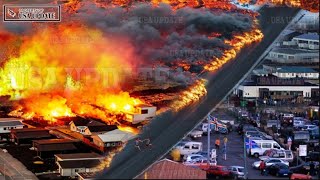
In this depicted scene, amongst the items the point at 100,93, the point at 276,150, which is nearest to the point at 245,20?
the point at 276,150

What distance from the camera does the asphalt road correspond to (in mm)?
3891

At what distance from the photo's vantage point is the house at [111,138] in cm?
480

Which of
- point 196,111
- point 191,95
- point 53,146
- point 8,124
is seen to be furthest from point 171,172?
point 8,124

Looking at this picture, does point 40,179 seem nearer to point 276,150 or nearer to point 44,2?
point 44,2

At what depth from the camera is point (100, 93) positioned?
5.20 metres

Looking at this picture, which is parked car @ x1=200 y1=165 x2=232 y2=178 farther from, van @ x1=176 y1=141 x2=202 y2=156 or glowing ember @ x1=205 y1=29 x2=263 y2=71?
glowing ember @ x1=205 y1=29 x2=263 y2=71

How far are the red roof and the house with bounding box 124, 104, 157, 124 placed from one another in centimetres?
95

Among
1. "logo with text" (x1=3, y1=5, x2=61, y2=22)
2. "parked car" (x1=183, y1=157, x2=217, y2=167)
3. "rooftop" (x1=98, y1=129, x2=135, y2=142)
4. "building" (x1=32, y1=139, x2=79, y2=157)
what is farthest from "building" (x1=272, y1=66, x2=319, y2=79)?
"building" (x1=32, y1=139, x2=79, y2=157)

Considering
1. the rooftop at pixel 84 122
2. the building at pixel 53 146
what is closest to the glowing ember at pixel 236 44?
the rooftop at pixel 84 122

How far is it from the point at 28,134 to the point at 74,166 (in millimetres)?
814

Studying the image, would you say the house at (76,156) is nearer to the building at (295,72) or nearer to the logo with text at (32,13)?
the logo with text at (32,13)

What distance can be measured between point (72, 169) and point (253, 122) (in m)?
1.47

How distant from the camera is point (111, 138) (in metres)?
5.04

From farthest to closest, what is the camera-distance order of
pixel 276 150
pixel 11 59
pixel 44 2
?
pixel 11 59 → pixel 44 2 → pixel 276 150
